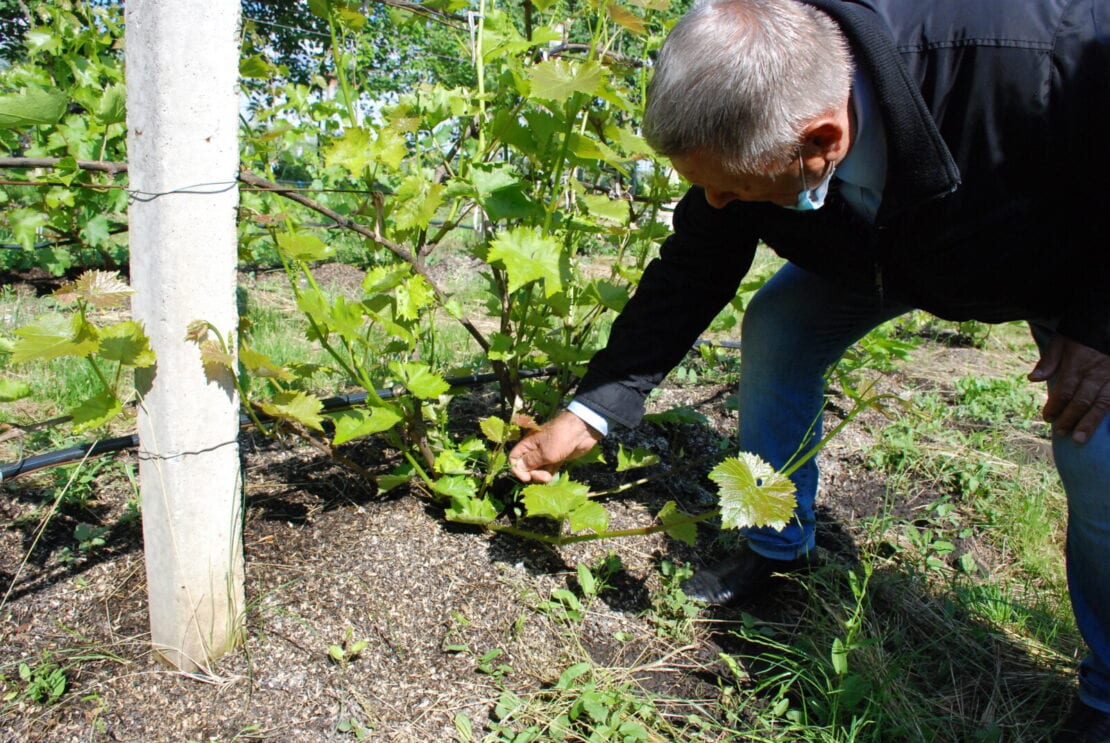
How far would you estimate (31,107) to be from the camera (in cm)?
132

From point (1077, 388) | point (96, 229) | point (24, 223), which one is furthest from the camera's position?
point (96, 229)

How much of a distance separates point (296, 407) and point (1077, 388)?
1398 mm

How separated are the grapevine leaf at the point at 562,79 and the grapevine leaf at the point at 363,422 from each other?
0.67 m

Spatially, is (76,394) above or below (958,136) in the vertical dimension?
below

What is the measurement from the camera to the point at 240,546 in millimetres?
1474

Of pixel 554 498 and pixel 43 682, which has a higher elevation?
pixel 554 498

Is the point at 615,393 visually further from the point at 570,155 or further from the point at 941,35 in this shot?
the point at 941,35

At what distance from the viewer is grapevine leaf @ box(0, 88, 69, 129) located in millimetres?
1289

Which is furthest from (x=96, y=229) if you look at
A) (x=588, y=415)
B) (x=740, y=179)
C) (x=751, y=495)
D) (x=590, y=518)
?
(x=751, y=495)

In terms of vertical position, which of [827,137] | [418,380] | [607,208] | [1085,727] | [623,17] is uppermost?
[623,17]

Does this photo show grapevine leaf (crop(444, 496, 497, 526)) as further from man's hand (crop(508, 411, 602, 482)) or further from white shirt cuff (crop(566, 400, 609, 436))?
white shirt cuff (crop(566, 400, 609, 436))

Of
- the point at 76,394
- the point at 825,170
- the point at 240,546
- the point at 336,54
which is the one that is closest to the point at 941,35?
the point at 825,170

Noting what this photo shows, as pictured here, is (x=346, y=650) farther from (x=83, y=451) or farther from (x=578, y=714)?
(x=83, y=451)

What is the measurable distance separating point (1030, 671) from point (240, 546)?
171 centimetres
